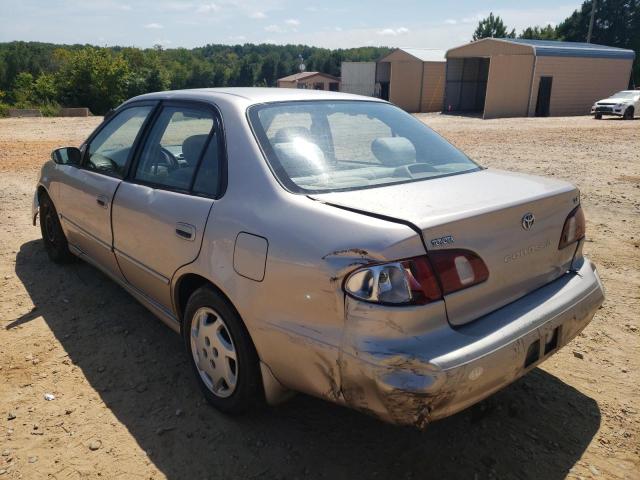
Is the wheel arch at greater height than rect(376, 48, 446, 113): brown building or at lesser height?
lesser

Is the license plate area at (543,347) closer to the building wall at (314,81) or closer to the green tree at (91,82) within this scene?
the green tree at (91,82)

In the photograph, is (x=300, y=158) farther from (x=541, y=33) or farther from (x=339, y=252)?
(x=541, y=33)

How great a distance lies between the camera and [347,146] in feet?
10.2

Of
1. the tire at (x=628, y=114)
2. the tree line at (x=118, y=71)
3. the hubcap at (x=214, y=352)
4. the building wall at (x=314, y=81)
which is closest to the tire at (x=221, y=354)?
the hubcap at (x=214, y=352)

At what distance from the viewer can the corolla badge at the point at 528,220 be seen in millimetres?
2357

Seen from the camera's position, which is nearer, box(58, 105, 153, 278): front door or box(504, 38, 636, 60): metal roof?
box(58, 105, 153, 278): front door

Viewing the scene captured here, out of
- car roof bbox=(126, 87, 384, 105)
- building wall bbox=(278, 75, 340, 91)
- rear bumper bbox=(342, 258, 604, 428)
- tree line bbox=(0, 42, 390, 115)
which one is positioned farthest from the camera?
building wall bbox=(278, 75, 340, 91)

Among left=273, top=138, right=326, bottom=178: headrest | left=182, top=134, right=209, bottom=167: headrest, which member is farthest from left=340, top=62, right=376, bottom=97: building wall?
left=273, top=138, right=326, bottom=178: headrest

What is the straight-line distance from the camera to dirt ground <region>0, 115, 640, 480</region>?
2455 mm

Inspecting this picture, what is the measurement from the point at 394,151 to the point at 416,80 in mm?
37179

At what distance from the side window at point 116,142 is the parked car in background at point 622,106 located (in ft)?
86.9

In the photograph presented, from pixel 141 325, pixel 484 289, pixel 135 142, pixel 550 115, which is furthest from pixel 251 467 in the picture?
pixel 550 115

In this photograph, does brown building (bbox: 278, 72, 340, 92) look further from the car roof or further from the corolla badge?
the corolla badge

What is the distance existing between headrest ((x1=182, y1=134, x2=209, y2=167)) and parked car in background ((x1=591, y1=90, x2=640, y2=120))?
87.8ft
